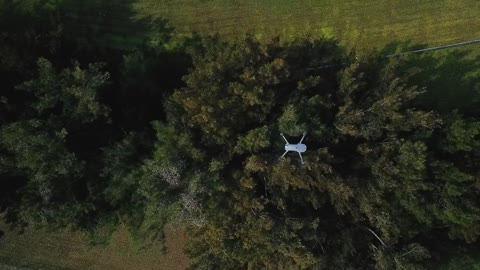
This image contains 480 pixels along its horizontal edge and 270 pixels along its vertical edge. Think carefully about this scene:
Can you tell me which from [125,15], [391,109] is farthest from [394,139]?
[125,15]

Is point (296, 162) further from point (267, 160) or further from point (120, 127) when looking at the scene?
point (120, 127)

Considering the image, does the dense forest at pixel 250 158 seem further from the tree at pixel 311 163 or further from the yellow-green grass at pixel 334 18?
the yellow-green grass at pixel 334 18

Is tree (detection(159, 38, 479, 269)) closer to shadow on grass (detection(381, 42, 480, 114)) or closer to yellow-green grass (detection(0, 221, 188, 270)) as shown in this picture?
shadow on grass (detection(381, 42, 480, 114))

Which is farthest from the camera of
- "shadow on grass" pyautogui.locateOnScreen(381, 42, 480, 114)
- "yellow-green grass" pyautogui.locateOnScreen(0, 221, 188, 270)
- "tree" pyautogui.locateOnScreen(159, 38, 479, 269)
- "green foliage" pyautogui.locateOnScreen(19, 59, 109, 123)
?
"yellow-green grass" pyautogui.locateOnScreen(0, 221, 188, 270)

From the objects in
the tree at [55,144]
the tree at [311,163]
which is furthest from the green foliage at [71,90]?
the tree at [311,163]

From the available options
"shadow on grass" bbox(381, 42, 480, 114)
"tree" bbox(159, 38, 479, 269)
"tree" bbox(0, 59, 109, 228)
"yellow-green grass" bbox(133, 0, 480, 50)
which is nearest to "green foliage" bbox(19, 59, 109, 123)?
"tree" bbox(0, 59, 109, 228)
